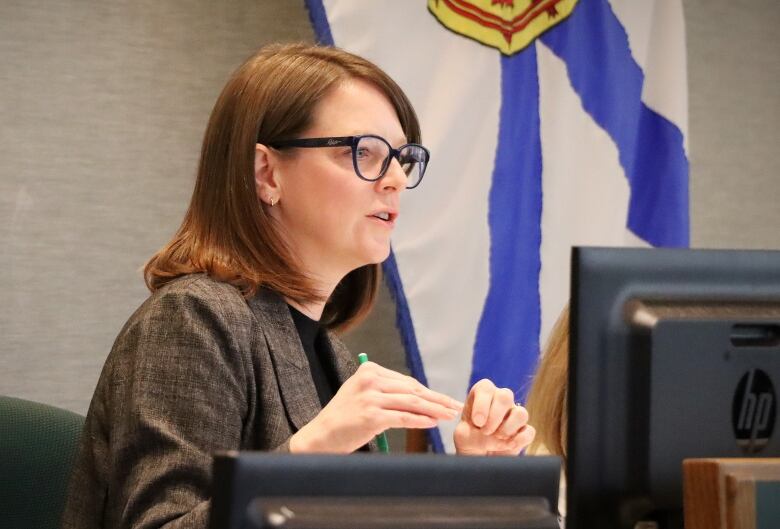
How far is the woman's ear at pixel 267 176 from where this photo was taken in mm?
1668

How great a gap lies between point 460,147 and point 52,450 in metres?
1.26

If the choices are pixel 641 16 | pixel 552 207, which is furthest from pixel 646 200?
pixel 641 16

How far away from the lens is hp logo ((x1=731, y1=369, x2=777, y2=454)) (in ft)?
3.07

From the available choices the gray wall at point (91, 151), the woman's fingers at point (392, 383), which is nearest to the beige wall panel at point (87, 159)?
the gray wall at point (91, 151)

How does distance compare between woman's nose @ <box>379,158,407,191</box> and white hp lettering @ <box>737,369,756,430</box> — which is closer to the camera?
white hp lettering @ <box>737,369,756,430</box>

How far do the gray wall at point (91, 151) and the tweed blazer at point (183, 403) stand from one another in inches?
42.2

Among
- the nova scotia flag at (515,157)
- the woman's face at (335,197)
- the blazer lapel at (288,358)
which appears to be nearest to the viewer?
the blazer lapel at (288,358)

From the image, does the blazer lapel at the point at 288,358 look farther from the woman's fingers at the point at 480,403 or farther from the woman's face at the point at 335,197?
the woman's fingers at the point at 480,403

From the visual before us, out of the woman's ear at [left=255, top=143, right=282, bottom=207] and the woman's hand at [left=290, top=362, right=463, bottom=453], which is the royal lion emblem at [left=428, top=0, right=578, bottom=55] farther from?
the woman's hand at [left=290, top=362, right=463, bottom=453]

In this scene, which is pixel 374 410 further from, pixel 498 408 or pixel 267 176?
pixel 267 176

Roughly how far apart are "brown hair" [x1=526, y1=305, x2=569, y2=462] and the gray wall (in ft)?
4.02

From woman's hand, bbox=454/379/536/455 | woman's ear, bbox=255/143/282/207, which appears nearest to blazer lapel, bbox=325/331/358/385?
woman's ear, bbox=255/143/282/207

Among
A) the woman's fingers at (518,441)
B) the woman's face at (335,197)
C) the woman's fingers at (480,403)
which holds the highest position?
the woman's face at (335,197)

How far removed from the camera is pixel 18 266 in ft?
8.23
